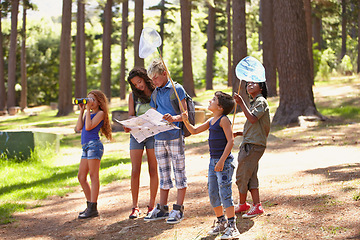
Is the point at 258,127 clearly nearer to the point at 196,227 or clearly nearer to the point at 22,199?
the point at 196,227

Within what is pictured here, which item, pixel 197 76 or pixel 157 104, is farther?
pixel 197 76

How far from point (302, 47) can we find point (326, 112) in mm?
2959

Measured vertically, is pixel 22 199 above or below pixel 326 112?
below

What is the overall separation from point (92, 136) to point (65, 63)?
2070cm

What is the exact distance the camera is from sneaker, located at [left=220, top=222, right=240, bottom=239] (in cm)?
453

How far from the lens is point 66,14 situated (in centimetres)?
2544

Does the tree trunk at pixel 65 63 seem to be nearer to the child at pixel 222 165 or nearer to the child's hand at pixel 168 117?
the child's hand at pixel 168 117

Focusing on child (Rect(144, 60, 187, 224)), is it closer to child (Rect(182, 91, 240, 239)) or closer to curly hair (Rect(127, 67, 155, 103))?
curly hair (Rect(127, 67, 155, 103))

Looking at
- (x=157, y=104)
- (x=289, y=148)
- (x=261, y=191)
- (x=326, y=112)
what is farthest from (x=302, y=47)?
(x=157, y=104)

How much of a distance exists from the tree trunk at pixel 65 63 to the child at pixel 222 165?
2231 centimetres

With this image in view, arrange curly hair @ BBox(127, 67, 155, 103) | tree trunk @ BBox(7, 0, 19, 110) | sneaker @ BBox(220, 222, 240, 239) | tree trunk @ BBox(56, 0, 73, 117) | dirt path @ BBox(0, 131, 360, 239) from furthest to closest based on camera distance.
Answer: tree trunk @ BBox(7, 0, 19, 110) → tree trunk @ BBox(56, 0, 73, 117) → curly hair @ BBox(127, 67, 155, 103) → dirt path @ BBox(0, 131, 360, 239) → sneaker @ BBox(220, 222, 240, 239)

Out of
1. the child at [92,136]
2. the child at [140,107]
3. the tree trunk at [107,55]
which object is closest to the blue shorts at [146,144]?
the child at [140,107]

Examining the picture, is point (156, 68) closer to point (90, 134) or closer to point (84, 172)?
point (90, 134)

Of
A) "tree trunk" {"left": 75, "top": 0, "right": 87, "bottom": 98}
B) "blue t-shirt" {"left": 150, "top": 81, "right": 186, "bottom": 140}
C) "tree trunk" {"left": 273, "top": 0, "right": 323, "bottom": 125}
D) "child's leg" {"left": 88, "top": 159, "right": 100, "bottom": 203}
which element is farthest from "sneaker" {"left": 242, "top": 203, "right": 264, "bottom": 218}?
"tree trunk" {"left": 75, "top": 0, "right": 87, "bottom": 98}
